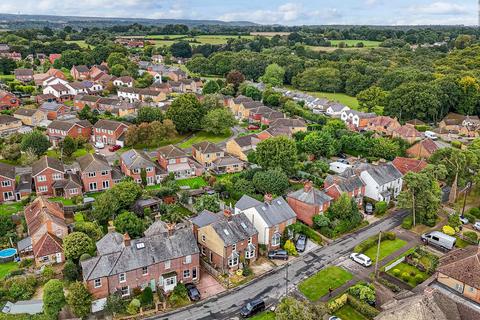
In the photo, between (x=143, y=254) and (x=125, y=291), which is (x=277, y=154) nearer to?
(x=143, y=254)

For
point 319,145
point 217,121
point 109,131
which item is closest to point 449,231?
point 319,145

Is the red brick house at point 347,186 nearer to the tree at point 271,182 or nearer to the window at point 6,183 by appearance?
the tree at point 271,182

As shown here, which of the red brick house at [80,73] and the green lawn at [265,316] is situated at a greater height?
the red brick house at [80,73]

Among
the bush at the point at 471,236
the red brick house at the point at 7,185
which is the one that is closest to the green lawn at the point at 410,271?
the bush at the point at 471,236

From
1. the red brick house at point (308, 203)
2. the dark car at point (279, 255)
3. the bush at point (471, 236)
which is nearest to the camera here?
the dark car at point (279, 255)

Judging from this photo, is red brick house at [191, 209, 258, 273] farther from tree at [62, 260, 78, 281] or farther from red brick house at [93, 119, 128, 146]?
red brick house at [93, 119, 128, 146]
